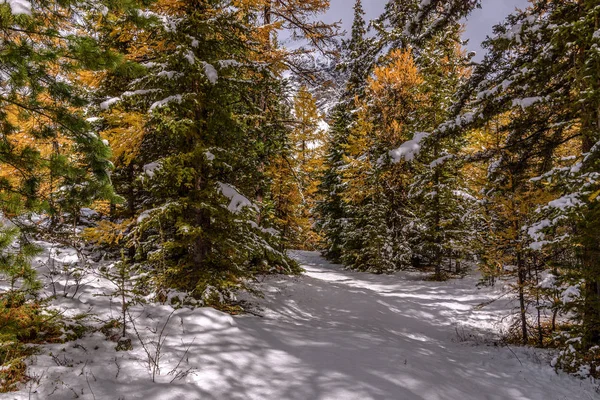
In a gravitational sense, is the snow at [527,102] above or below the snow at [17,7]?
above

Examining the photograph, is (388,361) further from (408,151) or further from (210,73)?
(210,73)

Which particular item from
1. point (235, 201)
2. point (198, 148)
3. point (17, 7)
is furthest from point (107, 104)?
point (17, 7)

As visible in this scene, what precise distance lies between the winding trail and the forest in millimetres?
63

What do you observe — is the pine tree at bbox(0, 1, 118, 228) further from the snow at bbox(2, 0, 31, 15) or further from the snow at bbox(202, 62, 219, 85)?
the snow at bbox(202, 62, 219, 85)

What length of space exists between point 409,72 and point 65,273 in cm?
1732

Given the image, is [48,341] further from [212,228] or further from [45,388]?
[212,228]

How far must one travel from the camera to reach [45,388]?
11.9 ft

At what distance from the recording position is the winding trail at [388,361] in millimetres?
4246

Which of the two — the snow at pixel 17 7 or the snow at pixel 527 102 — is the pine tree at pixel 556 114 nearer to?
the snow at pixel 527 102

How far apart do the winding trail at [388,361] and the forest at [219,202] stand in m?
0.06

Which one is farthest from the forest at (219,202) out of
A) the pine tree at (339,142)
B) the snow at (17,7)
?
the pine tree at (339,142)

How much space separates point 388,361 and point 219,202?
187 inches

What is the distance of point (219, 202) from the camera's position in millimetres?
7602

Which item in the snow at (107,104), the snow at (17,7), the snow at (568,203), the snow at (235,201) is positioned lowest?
Result: the snow at (235,201)
